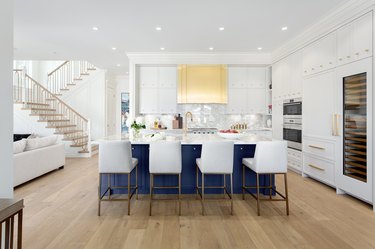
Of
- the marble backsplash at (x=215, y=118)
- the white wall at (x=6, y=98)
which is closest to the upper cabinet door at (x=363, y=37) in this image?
the marble backsplash at (x=215, y=118)

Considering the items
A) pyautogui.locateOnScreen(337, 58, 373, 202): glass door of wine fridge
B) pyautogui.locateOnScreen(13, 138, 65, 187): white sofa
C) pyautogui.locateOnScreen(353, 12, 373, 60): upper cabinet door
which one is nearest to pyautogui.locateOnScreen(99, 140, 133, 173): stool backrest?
pyautogui.locateOnScreen(13, 138, 65, 187): white sofa

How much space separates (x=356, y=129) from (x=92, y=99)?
8.31m

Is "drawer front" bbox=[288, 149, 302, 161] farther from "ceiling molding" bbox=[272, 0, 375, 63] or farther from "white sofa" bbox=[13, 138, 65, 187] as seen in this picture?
"white sofa" bbox=[13, 138, 65, 187]

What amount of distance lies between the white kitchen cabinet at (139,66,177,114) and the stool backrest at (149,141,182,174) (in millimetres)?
3594

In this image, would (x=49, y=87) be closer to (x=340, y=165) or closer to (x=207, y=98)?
(x=207, y=98)

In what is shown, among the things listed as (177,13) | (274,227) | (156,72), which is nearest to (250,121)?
(156,72)

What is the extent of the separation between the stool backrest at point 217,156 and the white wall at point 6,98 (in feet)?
6.87

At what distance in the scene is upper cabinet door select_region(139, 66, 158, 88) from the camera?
656 cm

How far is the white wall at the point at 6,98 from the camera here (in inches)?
55.7

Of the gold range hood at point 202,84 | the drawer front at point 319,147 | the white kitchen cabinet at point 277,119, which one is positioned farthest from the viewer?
the gold range hood at point 202,84

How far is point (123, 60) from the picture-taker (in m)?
7.29

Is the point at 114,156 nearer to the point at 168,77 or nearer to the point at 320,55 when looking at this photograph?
the point at 168,77

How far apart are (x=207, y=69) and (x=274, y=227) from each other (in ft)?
15.4

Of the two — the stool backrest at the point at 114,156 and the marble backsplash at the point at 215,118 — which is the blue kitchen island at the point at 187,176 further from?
the marble backsplash at the point at 215,118
